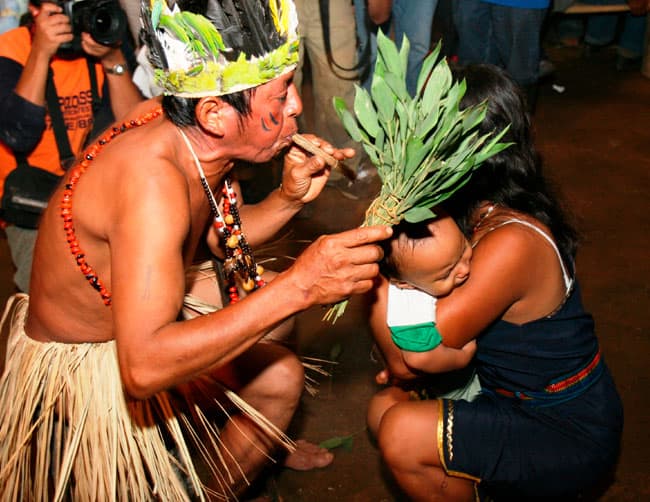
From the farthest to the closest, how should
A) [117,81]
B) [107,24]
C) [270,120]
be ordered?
[117,81] < [107,24] < [270,120]

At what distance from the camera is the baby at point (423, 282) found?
194 centimetres

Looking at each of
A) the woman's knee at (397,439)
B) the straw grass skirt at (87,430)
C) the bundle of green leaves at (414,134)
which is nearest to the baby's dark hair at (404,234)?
the bundle of green leaves at (414,134)

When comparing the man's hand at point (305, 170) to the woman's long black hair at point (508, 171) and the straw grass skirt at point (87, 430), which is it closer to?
the woman's long black hair at point (508, 171)

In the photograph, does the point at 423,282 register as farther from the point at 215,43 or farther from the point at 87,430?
the point at 87,430

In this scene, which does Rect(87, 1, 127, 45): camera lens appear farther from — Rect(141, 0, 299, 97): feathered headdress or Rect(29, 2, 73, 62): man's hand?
Rect(141, 0, 299, 97): feathered headdress

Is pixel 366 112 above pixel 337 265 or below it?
above

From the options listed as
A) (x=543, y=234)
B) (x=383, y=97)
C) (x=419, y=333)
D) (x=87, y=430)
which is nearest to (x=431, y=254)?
(x=419, y=333)

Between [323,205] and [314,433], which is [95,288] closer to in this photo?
[314,433]

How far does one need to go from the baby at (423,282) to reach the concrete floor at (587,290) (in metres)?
0.44

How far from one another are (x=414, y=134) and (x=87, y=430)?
4.58ft

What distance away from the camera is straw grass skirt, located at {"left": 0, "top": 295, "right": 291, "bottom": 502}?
215cm

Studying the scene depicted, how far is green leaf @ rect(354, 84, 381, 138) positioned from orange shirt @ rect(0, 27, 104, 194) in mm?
1893

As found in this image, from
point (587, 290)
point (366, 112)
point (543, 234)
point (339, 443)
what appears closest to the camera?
point (366, 112)

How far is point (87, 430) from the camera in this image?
219 cm
